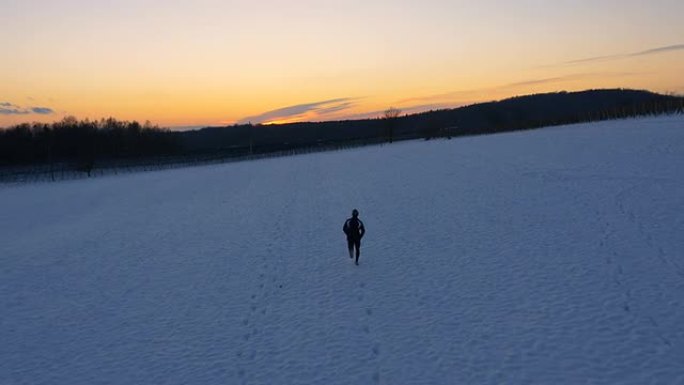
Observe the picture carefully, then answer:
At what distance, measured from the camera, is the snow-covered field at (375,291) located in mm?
10604

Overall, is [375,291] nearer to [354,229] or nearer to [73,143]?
[354,229]

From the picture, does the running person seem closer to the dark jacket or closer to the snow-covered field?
the dark jacket

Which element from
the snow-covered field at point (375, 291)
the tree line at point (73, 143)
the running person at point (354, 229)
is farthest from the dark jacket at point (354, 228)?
the tree line at point (73, 143)

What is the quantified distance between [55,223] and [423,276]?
2797 centimetres

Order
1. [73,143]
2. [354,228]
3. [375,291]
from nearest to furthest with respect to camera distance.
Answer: [375,291], [354,228], [73,143]

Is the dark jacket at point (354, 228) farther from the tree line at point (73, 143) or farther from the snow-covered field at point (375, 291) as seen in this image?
the tree line at point (73, 143)

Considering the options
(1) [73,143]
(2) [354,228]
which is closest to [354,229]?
(2) [354,228]

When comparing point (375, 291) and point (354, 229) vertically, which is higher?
point (354, 229)

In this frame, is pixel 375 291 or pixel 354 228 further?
pixel 354 228

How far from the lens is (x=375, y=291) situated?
15.1 m

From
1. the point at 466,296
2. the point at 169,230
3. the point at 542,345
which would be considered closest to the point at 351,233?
the point at 466,296

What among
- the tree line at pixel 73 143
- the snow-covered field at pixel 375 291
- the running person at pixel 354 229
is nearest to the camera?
the snow-covered field at pixel 375 291

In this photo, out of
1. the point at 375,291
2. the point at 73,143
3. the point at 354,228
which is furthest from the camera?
the point at 73,143

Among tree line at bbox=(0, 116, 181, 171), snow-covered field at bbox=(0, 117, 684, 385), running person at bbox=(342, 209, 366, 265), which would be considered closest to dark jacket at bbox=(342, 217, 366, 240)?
running person at bbox=(342, 209, 366, 265)
